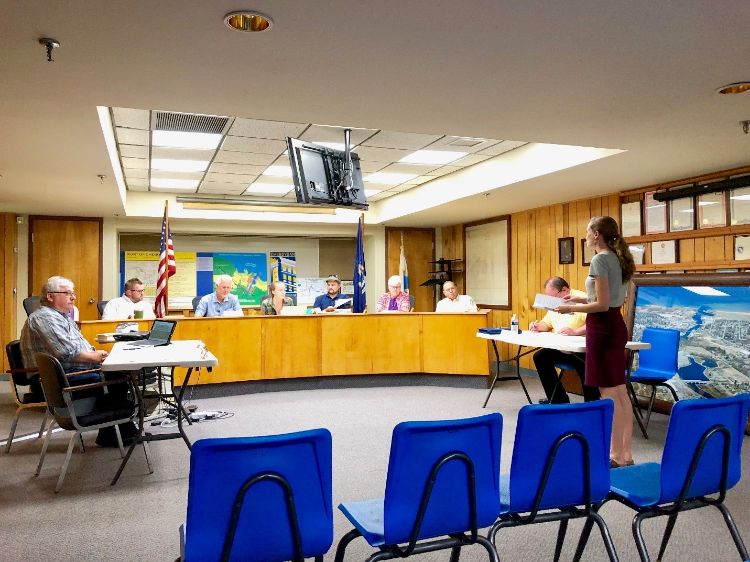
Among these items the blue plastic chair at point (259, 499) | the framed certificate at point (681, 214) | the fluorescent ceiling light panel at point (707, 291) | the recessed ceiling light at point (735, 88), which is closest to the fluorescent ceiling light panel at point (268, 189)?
the framed certificate at point (681, 214)

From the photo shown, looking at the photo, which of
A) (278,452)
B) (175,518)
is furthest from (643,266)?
(278,452)

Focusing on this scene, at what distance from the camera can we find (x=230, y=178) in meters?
8.09

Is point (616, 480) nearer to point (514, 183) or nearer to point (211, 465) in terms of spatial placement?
point (211, 465)

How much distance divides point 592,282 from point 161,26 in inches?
113

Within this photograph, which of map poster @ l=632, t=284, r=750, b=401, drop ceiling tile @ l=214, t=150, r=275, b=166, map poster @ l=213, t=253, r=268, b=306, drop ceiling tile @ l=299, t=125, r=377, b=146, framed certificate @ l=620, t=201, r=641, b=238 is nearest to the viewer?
map poster @ l=632, t=284, r=750, b=401

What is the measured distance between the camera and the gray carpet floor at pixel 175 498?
2.92 meters

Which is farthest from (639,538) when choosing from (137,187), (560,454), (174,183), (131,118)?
(137,187)

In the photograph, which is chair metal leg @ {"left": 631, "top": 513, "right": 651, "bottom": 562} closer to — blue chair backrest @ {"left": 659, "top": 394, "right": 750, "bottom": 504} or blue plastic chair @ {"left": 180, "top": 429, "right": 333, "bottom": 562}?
blue chair backrest @ {"left": 659, "top": 394, "right": 750, "bottom": 504}

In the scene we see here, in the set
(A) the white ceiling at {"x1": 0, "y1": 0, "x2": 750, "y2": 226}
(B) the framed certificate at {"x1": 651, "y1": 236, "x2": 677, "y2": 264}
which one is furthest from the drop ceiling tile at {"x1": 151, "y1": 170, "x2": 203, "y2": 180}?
(B) the framed certificate at {"x1": 651, "y1": 236, "x2": 677, "y2": 264}

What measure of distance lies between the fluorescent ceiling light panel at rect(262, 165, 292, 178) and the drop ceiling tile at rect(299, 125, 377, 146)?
1477mm

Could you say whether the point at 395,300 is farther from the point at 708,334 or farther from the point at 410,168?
the point at 708,334

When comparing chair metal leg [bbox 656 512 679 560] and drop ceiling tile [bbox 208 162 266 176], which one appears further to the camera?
drop ceiling tile [bbox 208 162 266 176]

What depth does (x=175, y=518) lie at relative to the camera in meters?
3.33

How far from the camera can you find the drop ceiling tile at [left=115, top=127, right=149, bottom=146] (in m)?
5.70
